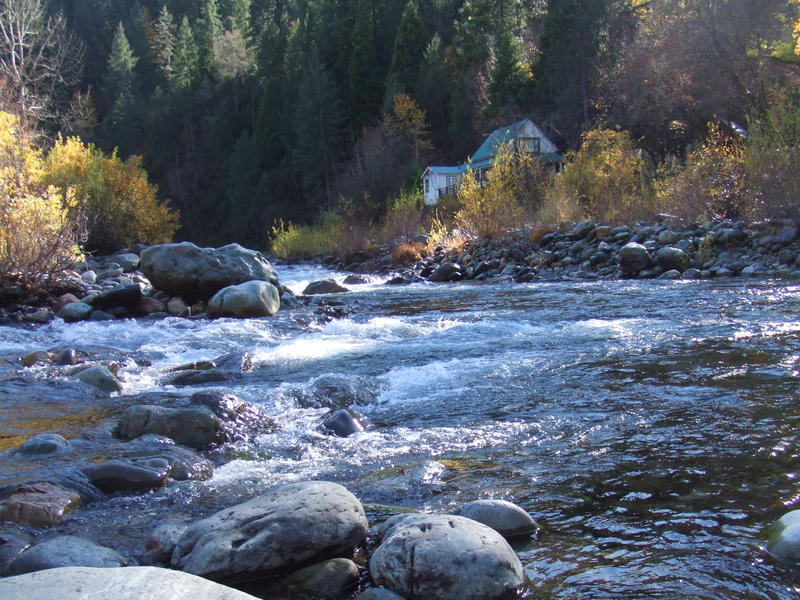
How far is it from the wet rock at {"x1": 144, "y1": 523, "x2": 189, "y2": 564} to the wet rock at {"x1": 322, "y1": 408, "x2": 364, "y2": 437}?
5.85 feet

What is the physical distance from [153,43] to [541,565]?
84456 millimetres

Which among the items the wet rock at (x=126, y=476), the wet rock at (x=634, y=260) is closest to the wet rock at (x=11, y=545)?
the wet rock at (x=126, y=476)

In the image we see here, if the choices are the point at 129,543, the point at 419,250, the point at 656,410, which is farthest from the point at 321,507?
the point at 419,250

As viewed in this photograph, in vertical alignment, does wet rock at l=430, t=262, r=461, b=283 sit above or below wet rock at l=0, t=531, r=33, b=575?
below

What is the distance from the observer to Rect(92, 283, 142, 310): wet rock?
12.2 metres

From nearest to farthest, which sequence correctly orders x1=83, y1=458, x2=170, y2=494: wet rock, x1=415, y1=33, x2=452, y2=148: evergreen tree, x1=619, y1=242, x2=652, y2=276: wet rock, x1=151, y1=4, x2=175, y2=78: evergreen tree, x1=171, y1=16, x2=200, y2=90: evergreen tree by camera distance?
x1=83, y1=458, x2=170, y2=494: wet rock, x1=619, y1=242, x2=652, y2=276: wet rock, x1=415, y1=33, x2=452, y2=148: evergreen tree, x1=171, y1=16, x2=200, y2=90: evergreen tree, x1=151, y1=4, x2=175, y2=78: evergreen tree

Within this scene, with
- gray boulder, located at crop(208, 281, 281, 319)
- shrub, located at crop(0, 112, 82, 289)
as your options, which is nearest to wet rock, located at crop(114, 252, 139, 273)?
shrub, located at crop(0, 112, 82, 289)

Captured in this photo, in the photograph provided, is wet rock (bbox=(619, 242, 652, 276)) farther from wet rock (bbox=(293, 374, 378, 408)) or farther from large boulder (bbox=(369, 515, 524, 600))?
large boulder (bbox=(369, 515, 524, 600))

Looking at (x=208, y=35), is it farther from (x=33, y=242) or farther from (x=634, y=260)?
(x=634, y=260)

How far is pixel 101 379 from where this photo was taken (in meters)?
7.07

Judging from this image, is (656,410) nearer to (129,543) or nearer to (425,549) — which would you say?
(425,549)

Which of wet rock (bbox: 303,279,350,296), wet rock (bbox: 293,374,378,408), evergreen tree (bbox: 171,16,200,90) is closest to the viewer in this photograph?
wet rock (bbox: 293,374,378,408)

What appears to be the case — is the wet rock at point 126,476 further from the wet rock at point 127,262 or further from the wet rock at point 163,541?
the wet rock at point 127,262

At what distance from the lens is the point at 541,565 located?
3.06m
